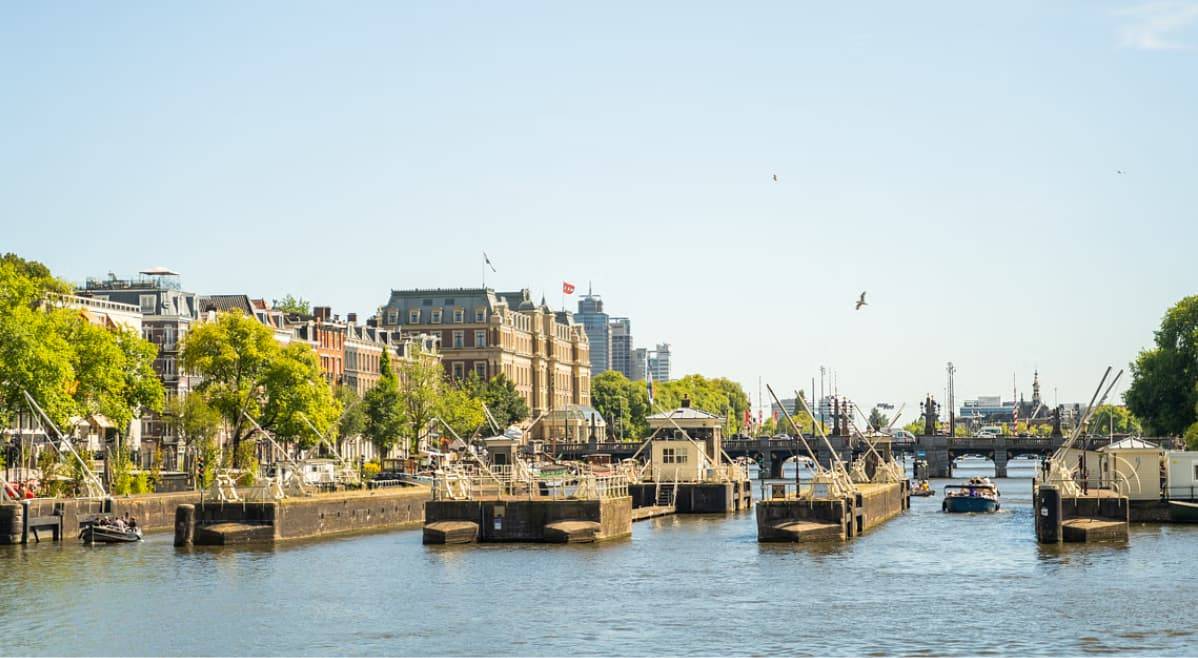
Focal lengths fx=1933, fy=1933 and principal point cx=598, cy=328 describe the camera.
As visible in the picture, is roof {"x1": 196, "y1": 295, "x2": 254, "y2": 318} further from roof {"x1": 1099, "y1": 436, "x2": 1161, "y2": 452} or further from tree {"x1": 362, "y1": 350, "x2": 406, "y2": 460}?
roof {"x1": 1099, "y1": 436, "x2": 1161, "y2": 452}

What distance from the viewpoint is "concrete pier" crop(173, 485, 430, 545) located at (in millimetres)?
99312

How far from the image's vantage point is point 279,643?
65000 mm

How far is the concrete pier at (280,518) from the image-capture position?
99312mm

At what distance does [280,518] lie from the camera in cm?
10200

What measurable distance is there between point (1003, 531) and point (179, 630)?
62247mm

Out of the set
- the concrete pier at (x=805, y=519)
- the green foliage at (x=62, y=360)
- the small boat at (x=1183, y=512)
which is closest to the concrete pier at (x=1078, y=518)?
the concrete pier at (x=805, y=519)

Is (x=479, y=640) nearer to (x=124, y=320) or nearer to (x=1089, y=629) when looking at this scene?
(x=1089, y=629)

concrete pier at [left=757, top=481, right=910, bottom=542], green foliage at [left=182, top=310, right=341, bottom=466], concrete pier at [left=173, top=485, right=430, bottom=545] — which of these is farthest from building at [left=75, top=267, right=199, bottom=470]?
concrete pier at [left=757, top=481, right=910, bottom=542]

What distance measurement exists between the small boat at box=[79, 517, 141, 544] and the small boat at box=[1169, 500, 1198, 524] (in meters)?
60.6

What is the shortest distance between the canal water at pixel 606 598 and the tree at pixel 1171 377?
67094 millimetres

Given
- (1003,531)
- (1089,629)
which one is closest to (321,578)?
(1089,629)

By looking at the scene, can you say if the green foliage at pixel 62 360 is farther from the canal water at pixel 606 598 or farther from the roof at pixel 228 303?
the roof at pixel 228 303

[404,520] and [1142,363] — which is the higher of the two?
[1142,363]

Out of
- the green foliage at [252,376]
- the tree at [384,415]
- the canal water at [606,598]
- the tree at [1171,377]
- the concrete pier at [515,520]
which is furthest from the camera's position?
the tree at [384,415]
